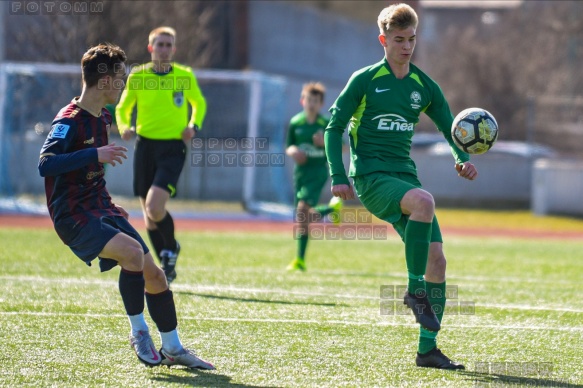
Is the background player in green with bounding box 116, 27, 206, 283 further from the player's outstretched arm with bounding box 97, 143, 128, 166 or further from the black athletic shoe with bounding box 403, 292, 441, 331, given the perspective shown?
the black athletic shoe with bounding box 403, 292, 441, 331

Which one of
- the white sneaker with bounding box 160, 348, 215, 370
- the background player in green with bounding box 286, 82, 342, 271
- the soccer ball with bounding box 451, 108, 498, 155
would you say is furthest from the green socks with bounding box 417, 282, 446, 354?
the background player in green with bounding box 286, 82, 342, 271

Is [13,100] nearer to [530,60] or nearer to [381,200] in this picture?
[381,200]

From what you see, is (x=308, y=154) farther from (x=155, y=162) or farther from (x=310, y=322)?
(x=310, y=322)

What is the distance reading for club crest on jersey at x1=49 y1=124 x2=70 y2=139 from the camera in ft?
16.8

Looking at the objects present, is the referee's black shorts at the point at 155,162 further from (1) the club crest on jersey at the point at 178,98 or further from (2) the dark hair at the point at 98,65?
(2) the dark hair at the point at 98,65

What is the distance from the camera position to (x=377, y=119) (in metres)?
5.79

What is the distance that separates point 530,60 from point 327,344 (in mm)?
38155

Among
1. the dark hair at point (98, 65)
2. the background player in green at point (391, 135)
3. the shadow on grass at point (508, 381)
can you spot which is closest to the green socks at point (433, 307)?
the background player in green at point (391, 135)

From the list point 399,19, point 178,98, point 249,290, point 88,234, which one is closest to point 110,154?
point 88,234

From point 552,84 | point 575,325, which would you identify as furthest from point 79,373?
point 552,84

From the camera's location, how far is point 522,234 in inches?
729

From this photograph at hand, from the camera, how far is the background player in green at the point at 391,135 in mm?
5566

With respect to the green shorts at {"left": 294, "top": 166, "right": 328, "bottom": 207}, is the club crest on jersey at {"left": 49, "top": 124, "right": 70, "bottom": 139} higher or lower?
higher

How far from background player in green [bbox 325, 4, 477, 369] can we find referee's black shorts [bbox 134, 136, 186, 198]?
9.78 feet
